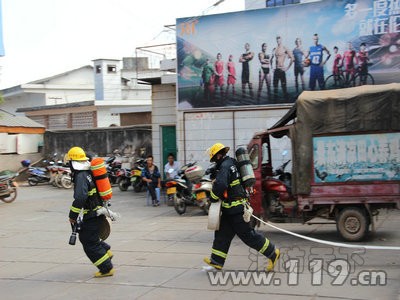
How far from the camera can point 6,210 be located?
15.6 metres

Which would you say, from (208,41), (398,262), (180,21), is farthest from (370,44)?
(398,262)

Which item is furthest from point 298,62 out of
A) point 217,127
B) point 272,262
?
point 272,262

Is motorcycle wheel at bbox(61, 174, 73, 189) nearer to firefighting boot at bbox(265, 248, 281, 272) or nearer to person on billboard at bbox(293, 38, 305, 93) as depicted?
person on billboard at bbox(293, 38, 305, 93)

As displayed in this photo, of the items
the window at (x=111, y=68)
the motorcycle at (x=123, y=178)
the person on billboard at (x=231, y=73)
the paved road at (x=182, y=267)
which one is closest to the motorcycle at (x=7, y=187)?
the motorcycle at (x=123, y=178)

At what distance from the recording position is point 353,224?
9.10 metres

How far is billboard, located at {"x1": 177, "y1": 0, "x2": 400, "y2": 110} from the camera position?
45.7 feet

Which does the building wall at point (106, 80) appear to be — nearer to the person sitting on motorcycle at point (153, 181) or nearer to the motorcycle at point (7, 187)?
the motorcycle at point (7, 187)

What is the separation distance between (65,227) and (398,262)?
7.66 m

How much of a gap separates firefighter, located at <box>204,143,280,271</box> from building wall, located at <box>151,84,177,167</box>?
1095cm

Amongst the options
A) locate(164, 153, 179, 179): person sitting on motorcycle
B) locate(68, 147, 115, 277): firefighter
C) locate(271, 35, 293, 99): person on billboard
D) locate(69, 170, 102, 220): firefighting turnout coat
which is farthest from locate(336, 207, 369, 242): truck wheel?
locate(164, 153, 179, 179): person sitting on motorcycle

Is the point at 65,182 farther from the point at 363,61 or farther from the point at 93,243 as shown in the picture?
the point at 93,243

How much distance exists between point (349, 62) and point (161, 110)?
672 cm

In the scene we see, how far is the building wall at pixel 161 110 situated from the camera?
18078 millimetres

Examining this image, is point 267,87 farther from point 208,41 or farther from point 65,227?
point 65,227
